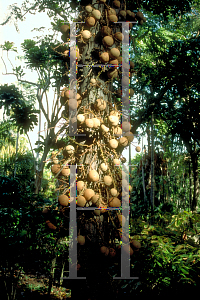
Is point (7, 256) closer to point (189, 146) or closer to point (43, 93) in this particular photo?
point (189, 146)

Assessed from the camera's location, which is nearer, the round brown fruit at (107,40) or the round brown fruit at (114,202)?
the round brown fruit at (114,202)

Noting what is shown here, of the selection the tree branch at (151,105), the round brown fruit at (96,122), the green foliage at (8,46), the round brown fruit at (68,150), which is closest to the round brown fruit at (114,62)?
the round brown fruit at (96,122)

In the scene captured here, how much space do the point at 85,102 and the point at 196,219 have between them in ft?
4.90

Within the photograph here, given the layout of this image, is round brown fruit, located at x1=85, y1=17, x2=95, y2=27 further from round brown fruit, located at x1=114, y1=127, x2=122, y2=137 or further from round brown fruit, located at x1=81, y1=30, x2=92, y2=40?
round brown fruit, located at x1=114, y1=127, x2=122, y2=137

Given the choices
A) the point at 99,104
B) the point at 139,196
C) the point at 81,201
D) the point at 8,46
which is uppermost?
the point at 8,46

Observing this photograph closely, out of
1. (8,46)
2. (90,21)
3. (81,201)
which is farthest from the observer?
(8,46)

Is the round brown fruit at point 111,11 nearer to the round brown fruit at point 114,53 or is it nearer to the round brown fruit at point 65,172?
the round brown fruit at point 114,53

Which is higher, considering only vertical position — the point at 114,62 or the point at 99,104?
the point at 114,62

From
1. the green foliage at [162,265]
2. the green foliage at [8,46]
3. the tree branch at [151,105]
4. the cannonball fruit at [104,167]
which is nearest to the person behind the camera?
the cannonball fruit at [104,167]

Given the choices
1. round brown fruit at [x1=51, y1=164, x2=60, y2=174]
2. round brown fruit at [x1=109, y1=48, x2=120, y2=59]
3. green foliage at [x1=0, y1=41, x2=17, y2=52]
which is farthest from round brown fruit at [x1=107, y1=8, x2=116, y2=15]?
green foliage at [x1=0, y1=41, x2=17, y2=52]

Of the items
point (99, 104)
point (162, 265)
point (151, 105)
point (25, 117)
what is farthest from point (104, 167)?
point (25, 117)

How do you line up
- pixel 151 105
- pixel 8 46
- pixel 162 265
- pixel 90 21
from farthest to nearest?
pixel 8 46 → pixel 151 105 → pixel 162 265 → pixel 90 21

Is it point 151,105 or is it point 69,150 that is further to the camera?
point 151,105

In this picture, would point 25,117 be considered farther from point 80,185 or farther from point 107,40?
point 80,185
